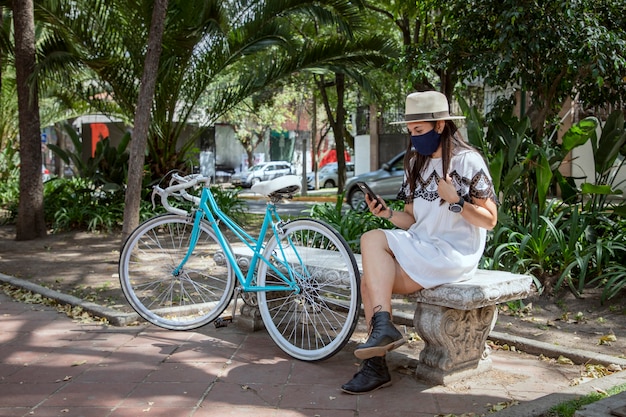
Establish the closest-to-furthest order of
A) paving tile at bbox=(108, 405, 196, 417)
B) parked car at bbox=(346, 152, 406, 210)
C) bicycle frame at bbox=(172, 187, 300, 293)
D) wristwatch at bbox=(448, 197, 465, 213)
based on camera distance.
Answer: paving tile at bbox=(108, 405, 196, 417) < wristwatch at bbox=(448, 197, 465, 213) < bicycle frame at bbox=(172, 187, 300, 293) < parked car at bbox=(346, 152, 406, 210)

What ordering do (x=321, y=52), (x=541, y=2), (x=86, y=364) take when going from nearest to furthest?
(x=86, y=364) → (x=541, y=2) → (x=321, y=52)

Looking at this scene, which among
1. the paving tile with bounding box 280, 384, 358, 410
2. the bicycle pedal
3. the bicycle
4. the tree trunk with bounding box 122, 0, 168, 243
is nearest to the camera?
the paving tile with bounding box 280, 384, 358, 410

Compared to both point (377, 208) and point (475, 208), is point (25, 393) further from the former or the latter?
point (475, 208)

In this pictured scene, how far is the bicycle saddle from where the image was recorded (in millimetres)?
4586

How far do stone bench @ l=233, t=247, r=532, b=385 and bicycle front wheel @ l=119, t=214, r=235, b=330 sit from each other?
1.55 m

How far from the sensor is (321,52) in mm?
11438

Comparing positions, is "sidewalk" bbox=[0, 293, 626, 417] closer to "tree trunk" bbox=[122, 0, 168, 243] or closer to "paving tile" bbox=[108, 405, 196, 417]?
"paving tile" bbox=[108, 405, 196, 417]

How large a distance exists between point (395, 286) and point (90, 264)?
17.1 ft

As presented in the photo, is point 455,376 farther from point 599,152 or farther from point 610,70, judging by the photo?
point 610,70

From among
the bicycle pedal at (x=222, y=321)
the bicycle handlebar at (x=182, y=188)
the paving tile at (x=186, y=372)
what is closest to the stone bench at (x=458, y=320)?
the paving tile at (x=186, y=372)

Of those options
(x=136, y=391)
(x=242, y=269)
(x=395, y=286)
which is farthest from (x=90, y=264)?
(x=395, y=286)

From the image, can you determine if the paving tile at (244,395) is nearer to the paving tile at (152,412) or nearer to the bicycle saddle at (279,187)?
the paving tile at (152,412)

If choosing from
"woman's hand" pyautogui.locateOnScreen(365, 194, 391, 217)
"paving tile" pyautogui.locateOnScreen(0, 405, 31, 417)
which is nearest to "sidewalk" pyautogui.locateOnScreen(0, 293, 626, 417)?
"paving tile" pyautogui.locateOnScreen(0, 405, 31, 417)

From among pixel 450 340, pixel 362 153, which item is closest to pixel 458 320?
pixel 450 340
